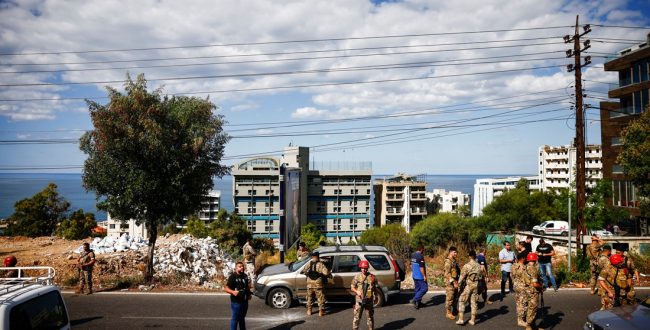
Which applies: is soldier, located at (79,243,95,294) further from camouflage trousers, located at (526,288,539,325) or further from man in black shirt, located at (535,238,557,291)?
man in black shirt, located at (535,238,557,291)

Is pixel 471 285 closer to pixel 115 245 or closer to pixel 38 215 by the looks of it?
pixel 115 245

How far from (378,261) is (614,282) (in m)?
5.76

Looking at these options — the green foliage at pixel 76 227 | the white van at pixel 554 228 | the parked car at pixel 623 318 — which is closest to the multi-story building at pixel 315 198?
the green foliage at pixel 76 227

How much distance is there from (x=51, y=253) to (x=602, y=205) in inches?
984

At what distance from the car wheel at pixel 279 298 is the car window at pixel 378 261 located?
2418mm

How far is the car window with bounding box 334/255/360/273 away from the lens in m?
11.2

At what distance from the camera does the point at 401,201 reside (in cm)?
11556

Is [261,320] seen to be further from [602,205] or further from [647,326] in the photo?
[602,205]

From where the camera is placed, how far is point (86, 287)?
13.4 m

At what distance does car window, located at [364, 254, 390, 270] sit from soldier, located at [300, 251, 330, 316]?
1.44 meters

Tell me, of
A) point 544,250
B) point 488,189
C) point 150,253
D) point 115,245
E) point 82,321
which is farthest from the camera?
point 488,189

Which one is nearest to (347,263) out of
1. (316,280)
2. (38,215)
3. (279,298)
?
(316,280)

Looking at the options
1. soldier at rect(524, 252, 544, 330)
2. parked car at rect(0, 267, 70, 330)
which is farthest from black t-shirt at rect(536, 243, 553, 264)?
parked car at rect(0, 267, 70, 330)

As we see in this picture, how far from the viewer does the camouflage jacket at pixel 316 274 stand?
10.2m
